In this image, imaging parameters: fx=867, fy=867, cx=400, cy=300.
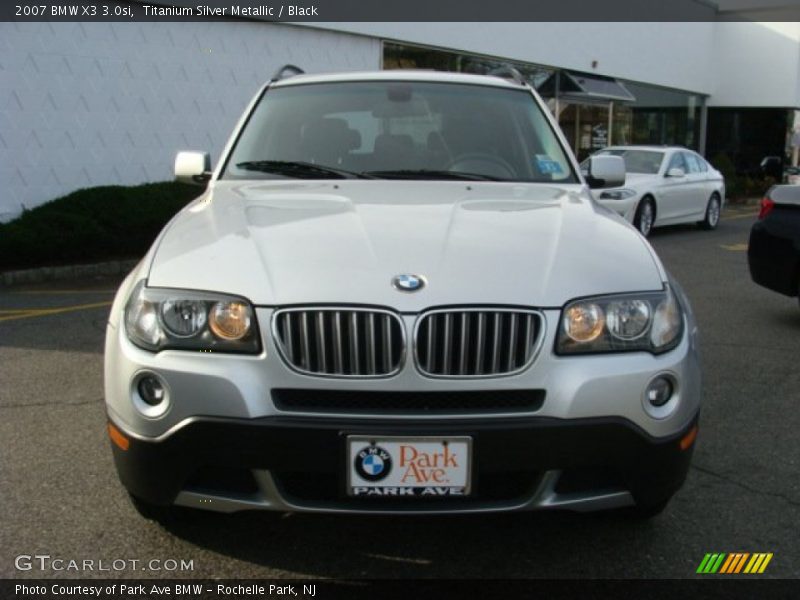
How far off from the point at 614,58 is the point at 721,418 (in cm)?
2049

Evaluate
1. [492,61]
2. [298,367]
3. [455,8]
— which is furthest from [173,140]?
[298,367]

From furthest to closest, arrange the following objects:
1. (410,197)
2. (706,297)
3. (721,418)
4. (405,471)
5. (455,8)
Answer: (455,8) < (706,297) < (721,418) < (410,197) < (405,471)

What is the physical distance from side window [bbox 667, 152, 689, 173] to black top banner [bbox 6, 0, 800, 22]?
5.42 m

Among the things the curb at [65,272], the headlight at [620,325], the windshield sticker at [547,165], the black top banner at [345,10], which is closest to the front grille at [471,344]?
the headlight at [620,325]

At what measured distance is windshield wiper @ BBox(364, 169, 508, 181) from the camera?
3.84m

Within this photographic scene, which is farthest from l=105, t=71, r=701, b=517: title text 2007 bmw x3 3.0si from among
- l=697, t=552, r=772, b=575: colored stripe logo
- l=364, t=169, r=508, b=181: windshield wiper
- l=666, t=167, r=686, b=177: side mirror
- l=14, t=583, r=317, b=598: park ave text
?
l=666, t=167, r=686, b=177: side mirror

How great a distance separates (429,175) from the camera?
3.87 metres

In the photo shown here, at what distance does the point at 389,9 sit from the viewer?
50.7 ft

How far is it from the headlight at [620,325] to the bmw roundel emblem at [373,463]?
0.59 m

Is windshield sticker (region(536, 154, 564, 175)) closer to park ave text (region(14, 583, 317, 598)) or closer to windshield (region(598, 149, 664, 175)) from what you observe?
park ave text (region(14, 583, 317, 598))

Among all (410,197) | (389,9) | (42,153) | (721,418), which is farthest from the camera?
(389,9)

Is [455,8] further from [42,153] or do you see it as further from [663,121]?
[663,121]

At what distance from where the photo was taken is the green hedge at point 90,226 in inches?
370

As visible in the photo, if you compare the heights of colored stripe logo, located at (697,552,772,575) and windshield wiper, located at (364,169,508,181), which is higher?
windshield wiper, located at (364,169,508,181)
